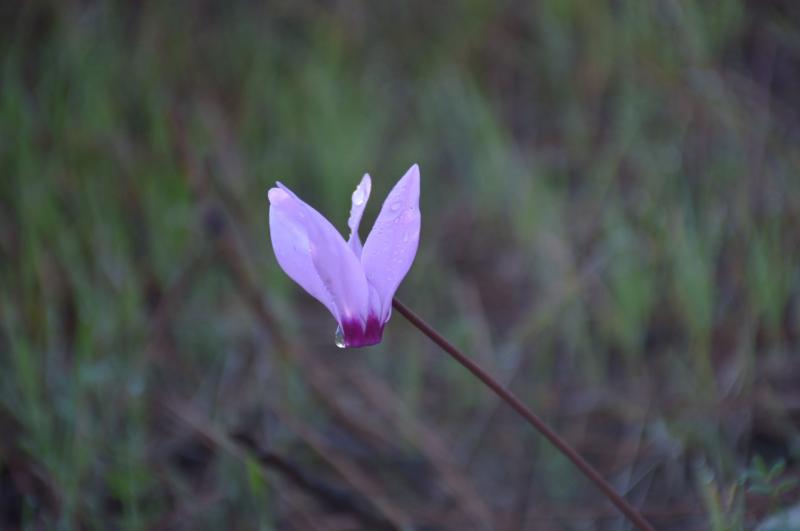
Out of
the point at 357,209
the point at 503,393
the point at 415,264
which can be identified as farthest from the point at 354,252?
the point at 415,264

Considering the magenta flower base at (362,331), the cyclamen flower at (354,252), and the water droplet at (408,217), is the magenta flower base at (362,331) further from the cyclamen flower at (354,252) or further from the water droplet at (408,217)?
the water droplet at (408,217)

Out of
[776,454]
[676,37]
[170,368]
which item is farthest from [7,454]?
[676,37]

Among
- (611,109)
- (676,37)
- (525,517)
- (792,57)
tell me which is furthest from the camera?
(611,109)

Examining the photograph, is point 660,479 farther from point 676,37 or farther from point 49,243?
point 49,243

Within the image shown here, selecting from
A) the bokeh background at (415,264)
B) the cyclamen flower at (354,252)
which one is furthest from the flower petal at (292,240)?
the bokeh background at (415,264)

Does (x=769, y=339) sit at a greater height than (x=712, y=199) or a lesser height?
lesser

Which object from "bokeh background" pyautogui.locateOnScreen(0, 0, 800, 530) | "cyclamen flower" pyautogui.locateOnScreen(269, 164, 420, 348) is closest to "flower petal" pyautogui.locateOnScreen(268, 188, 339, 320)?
"cyclamen flower" pyautogui.locateOnScreen(269, 164, 420, 348)
